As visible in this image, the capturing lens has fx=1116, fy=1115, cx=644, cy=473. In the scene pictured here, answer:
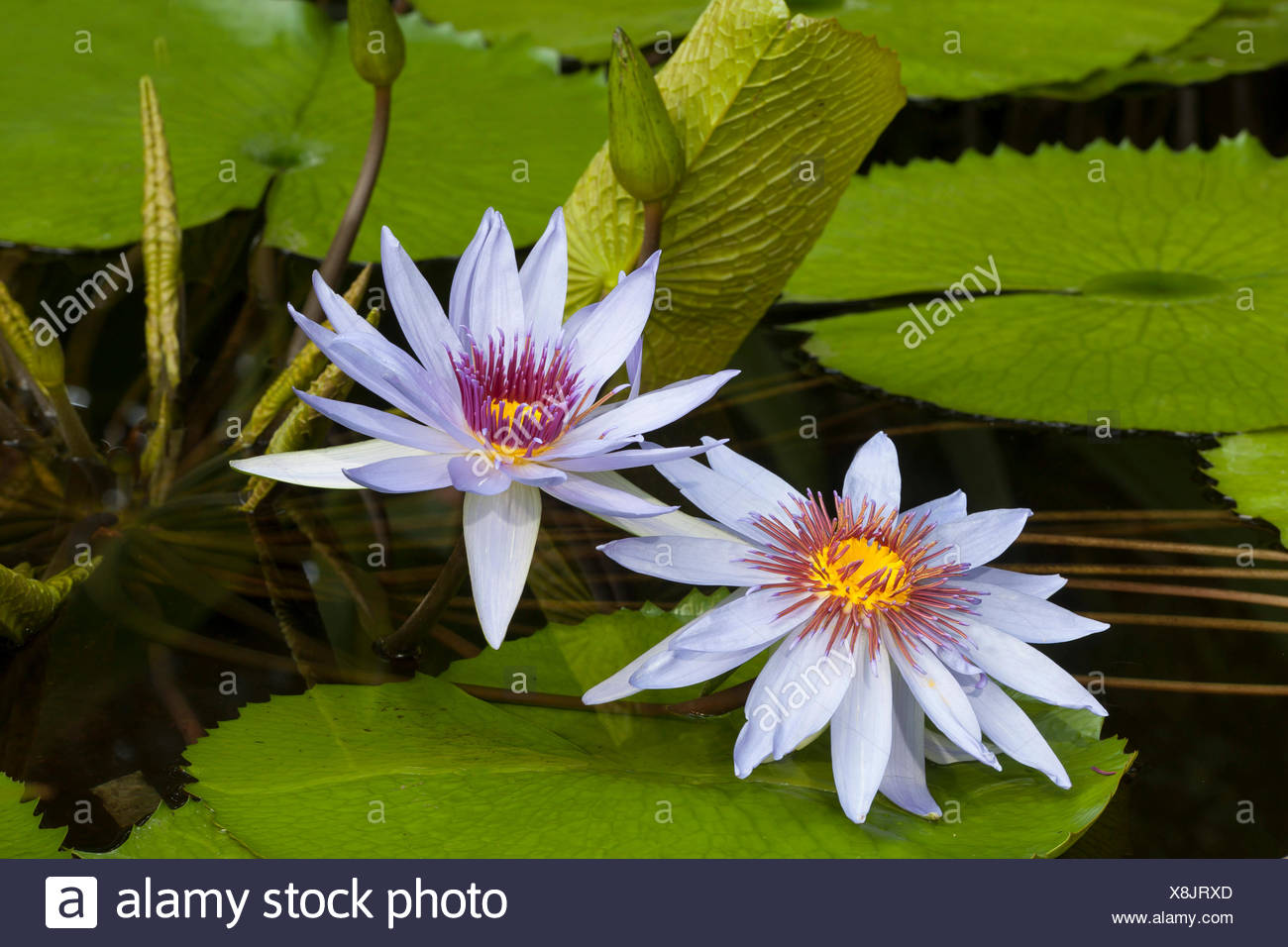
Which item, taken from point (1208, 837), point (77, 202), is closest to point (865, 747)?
point (1208, 837)

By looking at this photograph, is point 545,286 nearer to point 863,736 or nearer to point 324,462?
point 324,462

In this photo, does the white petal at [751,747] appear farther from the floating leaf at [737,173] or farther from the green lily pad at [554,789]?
the floating leaf at [737,173]

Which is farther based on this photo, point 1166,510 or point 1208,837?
point 1166,510

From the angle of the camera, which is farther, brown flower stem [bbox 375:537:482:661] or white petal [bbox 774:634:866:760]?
brown flower stem [bbox 375:537:482:661]

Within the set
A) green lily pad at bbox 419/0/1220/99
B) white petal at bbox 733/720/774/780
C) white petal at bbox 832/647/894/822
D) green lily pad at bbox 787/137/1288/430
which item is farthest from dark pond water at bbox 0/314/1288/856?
green lily pad at bbox 419/0/1220/99

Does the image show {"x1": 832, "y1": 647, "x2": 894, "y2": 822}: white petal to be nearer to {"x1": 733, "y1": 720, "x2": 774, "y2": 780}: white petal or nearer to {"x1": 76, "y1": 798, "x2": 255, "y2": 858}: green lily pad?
{"x1": 733, "y1": 720, "x2": 774, "y2": 780}: white petal
